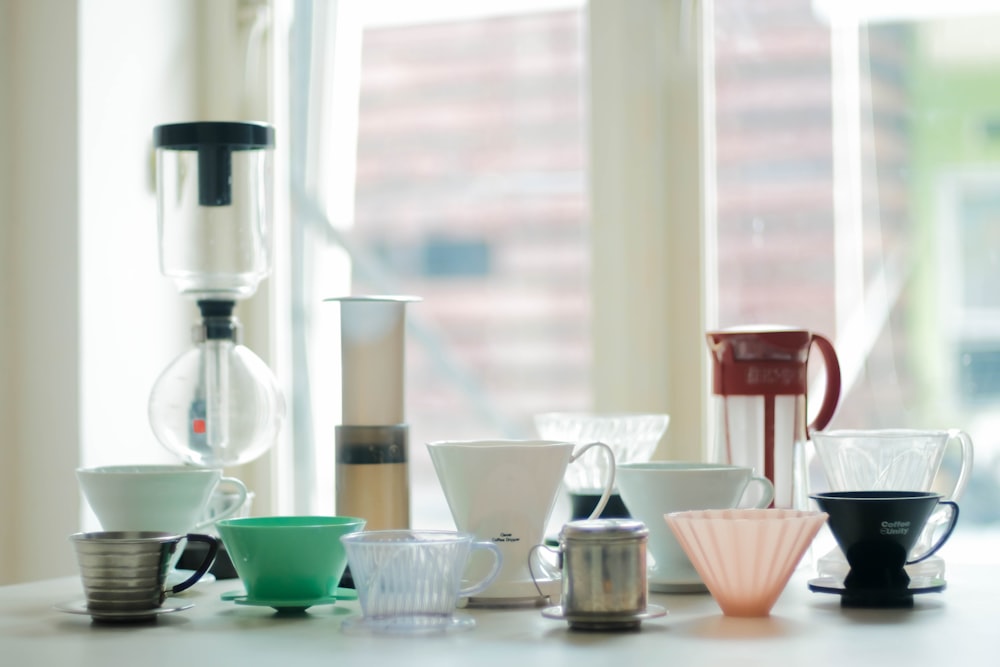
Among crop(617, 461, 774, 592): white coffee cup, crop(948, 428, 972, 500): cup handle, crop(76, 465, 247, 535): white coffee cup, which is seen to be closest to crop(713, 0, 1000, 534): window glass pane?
crop(948, 428, 972, 500): cup handle

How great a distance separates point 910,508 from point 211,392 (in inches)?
30.9

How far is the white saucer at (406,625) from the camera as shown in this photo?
3.33 ft

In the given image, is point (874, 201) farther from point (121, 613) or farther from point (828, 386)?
point (121, 613)

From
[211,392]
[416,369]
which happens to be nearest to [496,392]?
[416,369]

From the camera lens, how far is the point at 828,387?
144 cm

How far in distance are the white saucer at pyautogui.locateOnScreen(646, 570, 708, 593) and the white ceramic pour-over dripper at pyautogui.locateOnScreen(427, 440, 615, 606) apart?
11 centimetres

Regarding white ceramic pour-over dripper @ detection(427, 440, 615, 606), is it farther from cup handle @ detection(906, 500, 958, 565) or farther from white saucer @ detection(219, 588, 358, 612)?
cup handle @ detection(906, 500, 958, 565)

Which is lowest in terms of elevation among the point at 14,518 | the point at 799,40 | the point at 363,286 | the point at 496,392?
the point at 14,518

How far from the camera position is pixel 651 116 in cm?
216

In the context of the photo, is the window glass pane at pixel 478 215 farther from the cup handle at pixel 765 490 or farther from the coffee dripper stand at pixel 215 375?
the cup handle at pixel 765 490

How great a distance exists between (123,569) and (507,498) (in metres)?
0.32

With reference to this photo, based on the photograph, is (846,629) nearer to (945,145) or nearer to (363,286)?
(945,145)

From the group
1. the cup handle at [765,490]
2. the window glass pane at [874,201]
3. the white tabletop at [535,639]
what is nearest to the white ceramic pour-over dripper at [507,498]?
the white tabletop at [535,639]

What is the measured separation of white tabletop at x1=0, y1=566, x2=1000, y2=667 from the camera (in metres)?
0.92
